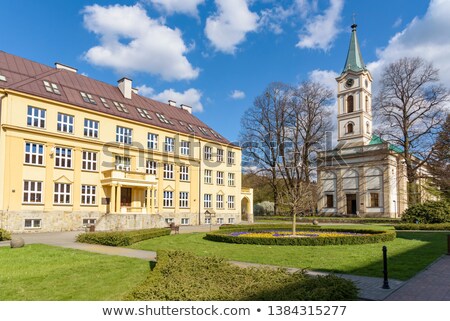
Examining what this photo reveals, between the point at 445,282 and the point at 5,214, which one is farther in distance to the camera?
the point at 5,214

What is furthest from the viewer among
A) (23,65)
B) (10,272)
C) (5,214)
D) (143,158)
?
(143,158)

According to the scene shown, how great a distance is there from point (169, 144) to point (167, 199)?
19.3 ft

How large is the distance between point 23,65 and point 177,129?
15.7m

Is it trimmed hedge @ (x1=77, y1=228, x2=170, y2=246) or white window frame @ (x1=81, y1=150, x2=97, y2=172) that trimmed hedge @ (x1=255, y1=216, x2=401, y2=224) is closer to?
white window frame @ (x1=81, y1=150, x2=97, y2=172)

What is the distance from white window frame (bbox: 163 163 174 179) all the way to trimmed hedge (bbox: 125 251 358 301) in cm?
2838

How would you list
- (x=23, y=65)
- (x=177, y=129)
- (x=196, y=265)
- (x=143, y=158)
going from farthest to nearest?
(x=177, y=129) < (x=143, y=158) < (x=23, y=65) < (x=196, y=265)

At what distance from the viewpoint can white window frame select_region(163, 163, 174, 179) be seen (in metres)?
37.8

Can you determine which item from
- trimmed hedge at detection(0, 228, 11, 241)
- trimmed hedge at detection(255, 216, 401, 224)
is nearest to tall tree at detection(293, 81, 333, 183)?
trimmed hedge at detection(255, 216, 401, 224)

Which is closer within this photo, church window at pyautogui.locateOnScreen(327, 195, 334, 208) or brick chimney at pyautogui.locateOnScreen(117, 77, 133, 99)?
brick chimney at pyautogui.locateOnScreen(117, 77, 133, 99)

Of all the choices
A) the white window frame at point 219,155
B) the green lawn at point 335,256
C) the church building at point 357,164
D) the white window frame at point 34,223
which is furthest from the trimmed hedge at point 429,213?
the white window frame at point 34,223

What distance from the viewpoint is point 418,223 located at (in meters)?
31.2

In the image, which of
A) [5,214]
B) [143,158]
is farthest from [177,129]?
[5,214]

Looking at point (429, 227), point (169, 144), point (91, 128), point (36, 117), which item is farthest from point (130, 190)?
point (429, 227)
